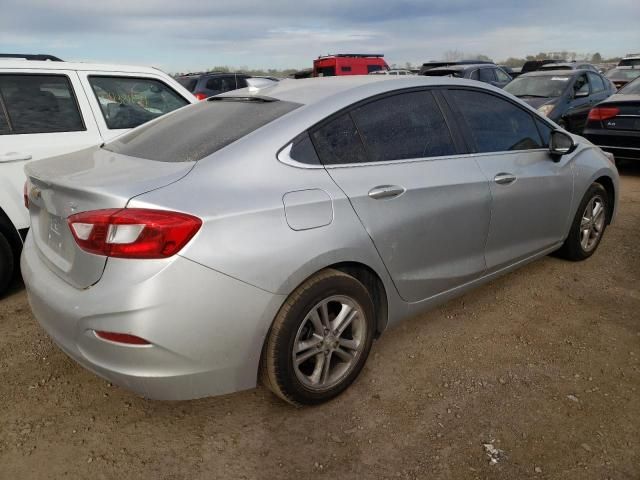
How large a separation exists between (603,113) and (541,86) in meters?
2.42

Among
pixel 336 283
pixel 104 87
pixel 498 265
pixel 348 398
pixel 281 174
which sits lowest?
pixel 348 398

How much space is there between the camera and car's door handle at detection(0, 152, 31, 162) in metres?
3.58

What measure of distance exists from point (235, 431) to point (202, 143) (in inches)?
53.5

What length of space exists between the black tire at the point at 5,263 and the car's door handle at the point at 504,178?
3346mm

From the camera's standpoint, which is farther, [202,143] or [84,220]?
[202,143]

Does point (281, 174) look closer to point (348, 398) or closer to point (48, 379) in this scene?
point (348, 398)

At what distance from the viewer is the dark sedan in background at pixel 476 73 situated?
1152cm

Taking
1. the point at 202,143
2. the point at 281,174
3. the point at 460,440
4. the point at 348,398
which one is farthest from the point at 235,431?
the point at 202,143

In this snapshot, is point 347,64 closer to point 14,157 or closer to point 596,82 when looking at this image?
point 596,82

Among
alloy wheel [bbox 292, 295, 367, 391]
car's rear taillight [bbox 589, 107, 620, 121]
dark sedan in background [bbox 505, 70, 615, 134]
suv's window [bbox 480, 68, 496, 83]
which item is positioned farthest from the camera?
suv's window [bbox 480, 68, 496, 83]

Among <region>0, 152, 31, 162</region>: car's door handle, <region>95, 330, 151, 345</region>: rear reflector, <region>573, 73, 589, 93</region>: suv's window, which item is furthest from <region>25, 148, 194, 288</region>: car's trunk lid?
<region>573, 73, 589, 93</region>: suv's window

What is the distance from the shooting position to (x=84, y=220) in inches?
79.4

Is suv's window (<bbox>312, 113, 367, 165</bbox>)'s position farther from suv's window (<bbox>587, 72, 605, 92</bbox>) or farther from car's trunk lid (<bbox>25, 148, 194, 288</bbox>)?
suv's window (<bbox>587, 72, 605, 92</bbox>)

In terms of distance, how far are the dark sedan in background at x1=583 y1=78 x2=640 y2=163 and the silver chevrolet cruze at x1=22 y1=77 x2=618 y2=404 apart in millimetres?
4559
